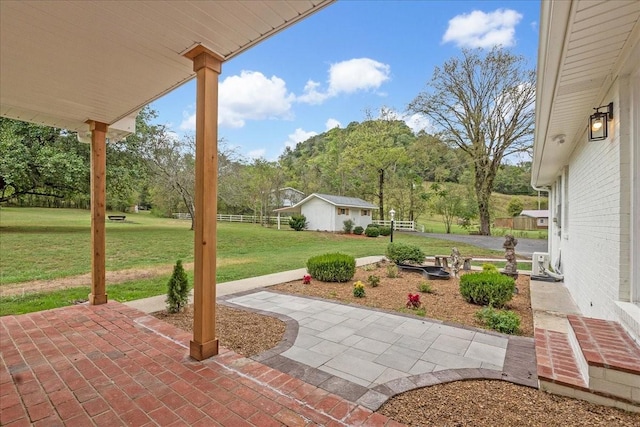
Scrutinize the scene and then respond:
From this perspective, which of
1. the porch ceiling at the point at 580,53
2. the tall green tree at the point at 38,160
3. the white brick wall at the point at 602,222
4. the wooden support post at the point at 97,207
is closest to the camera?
the porch ceiling at the point at 580,53

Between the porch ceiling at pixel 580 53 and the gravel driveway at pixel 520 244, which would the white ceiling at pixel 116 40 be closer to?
Result: the porch ceiling at pixel 580 53

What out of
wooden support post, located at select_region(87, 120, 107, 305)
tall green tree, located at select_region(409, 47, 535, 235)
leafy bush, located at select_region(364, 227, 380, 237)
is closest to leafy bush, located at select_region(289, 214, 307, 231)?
leafy bush, located at select_region(364, 227, 380, 237)

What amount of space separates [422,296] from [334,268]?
6.23 ft

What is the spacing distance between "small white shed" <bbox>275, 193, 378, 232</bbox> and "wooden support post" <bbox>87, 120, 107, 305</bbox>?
59.0ft

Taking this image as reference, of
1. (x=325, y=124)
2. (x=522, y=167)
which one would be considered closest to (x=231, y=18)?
(x=522, y=167)

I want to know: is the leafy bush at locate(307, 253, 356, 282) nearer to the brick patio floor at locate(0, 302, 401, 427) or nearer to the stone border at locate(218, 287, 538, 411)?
the stone border at locate(218, 287, 538, 411)

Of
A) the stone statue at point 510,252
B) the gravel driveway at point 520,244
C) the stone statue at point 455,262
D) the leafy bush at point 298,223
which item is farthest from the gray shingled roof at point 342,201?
the stone statue at point 510,252

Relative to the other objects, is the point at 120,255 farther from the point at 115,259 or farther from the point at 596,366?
the point at 596,366

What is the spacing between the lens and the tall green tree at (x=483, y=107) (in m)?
17.7

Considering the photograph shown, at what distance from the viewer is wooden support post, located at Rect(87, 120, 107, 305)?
13.8 ft

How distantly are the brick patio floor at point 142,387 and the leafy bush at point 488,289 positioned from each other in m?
3.42

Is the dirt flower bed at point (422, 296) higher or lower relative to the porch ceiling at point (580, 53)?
lower

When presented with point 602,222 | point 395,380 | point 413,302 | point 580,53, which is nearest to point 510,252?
point 413,302

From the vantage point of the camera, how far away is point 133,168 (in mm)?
15438
